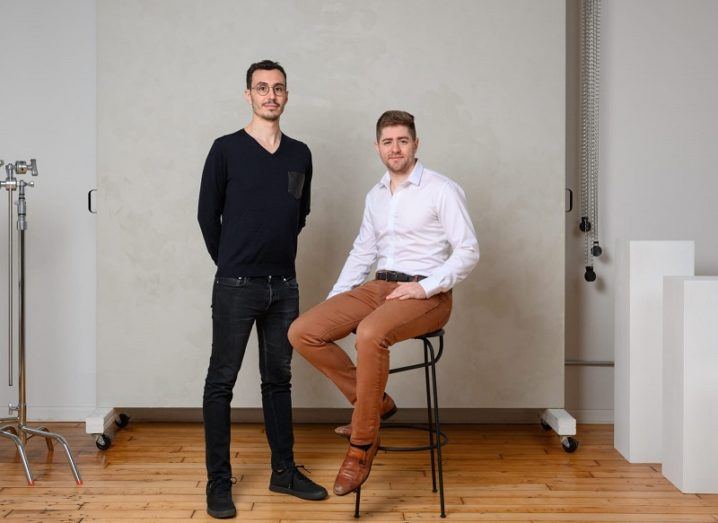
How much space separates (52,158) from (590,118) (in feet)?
8.95

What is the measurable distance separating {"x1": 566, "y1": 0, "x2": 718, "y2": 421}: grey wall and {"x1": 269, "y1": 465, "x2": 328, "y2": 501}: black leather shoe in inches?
79.8

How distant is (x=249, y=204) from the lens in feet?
9.24

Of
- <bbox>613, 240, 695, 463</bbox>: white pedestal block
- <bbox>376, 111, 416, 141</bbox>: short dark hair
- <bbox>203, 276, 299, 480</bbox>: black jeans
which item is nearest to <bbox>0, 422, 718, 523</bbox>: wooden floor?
<bbox>613, 240, 695, 463</bbox>: white pedestal block

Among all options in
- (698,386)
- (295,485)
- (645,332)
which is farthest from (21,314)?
(698,386)

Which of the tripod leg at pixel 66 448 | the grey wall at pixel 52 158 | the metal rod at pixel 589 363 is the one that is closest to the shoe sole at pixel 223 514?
the tripod leg at pixel 66 448

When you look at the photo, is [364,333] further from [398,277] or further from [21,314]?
[21,314]

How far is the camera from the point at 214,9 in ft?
12.1

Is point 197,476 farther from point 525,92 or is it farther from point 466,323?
point 525,92

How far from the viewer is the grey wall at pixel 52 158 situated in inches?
159

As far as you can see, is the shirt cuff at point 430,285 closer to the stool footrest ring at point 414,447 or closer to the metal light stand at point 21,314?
the stool footrest ring at point 414,447

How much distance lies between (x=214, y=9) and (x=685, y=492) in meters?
2.85

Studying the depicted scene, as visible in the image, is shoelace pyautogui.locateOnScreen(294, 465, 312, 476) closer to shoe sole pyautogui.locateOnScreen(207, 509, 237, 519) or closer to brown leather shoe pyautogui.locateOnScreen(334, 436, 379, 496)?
shoe sole pyautogui.locateOnScreen(207, 509, 237, 519)

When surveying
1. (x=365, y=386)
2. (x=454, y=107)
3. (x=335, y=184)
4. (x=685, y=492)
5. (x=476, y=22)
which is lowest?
(x=685, y=492)

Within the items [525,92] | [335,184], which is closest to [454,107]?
[525,92]
